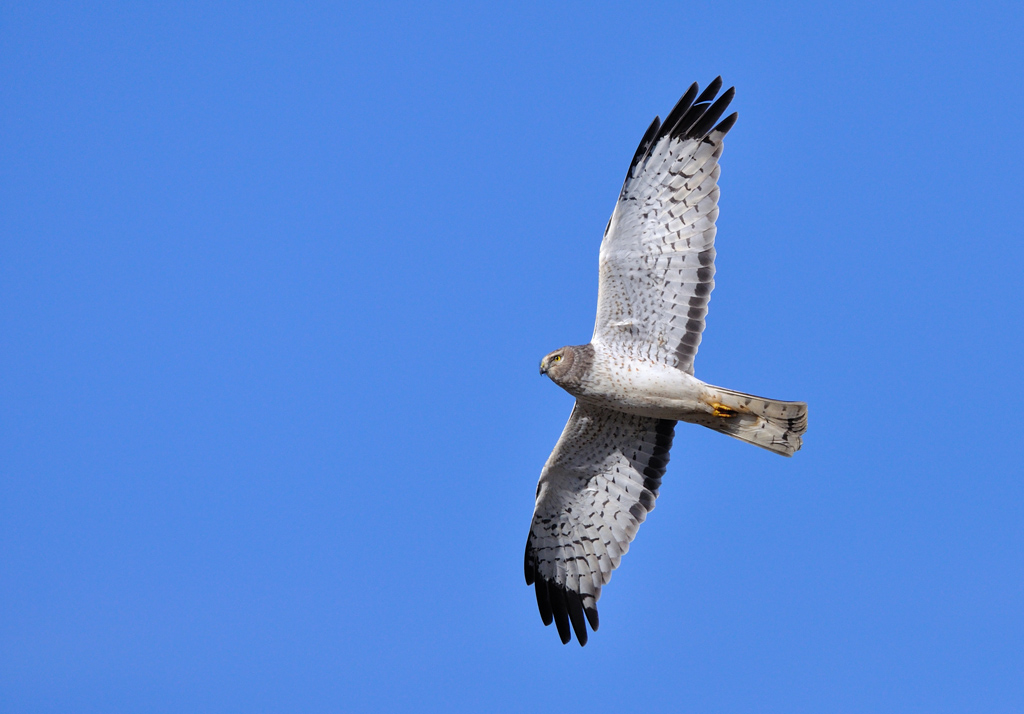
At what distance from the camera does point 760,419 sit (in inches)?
348

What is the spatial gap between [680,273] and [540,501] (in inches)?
117

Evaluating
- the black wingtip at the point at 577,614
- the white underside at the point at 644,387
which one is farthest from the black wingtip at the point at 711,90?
the black wingtip at the point at 577,614

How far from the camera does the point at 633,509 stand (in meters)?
10.0

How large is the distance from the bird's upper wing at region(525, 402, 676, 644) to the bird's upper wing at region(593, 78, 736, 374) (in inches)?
45.0

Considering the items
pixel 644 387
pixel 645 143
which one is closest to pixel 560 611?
pixel 644 387

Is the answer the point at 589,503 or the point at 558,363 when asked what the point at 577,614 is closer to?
the point at 589,503

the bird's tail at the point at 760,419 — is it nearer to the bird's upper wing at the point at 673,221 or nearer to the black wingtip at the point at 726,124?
the bird's upper wing at the point at 673,221

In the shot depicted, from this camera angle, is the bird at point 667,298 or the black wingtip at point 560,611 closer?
the bird at point 667,298

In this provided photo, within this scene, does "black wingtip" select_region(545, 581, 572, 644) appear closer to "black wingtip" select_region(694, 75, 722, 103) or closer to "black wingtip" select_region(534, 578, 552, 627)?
"black wingtip" select_region(534, 578, 552, 627)

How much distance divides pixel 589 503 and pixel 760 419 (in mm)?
2201

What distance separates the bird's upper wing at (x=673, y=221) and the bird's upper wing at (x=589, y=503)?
114 centimetres

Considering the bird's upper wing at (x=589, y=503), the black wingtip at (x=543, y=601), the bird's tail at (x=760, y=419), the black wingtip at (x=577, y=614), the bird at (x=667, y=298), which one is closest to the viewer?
the bird's tail at (x=760, y=419)

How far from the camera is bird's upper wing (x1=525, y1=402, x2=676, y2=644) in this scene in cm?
987

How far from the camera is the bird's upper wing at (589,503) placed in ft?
32.4
